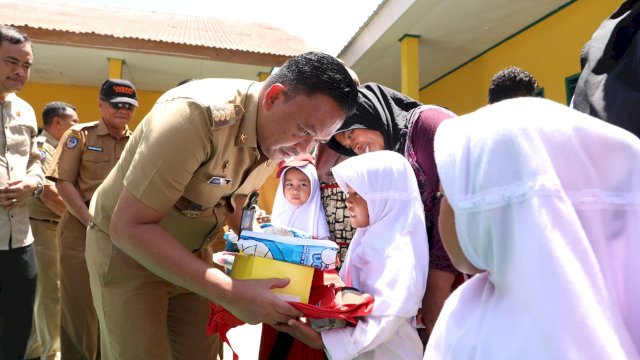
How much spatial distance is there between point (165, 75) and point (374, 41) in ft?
15.2

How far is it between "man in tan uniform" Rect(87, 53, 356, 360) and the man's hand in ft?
3.91

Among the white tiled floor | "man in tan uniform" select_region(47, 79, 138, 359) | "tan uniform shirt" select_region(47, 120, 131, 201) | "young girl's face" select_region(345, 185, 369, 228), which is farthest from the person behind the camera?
the white tiled floor

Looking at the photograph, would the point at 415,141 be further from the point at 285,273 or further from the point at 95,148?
the point at 95,148

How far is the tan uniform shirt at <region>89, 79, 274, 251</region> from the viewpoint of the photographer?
140 cm

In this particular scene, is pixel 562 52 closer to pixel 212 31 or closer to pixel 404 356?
pixel 404 356

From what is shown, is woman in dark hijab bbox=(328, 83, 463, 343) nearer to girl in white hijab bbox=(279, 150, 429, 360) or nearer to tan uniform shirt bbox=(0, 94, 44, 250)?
girl in white hijab bbox=(279, 150, 429, 360)

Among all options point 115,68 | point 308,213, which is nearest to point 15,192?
point 308,213

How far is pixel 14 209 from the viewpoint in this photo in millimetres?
2725

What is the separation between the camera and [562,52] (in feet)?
19.4

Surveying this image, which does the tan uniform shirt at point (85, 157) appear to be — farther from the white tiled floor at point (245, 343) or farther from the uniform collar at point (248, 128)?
the uniform collar at point (248, 128)

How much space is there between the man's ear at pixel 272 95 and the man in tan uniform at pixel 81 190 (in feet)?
7.30

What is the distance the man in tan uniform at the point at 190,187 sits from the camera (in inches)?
55.5

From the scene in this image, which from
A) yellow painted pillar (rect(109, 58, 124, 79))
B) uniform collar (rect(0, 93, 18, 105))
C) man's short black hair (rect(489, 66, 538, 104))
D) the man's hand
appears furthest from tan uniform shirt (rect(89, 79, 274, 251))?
yellow painted pillar (rect(109, 58, 124, 79))

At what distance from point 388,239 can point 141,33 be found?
7.03 metres
